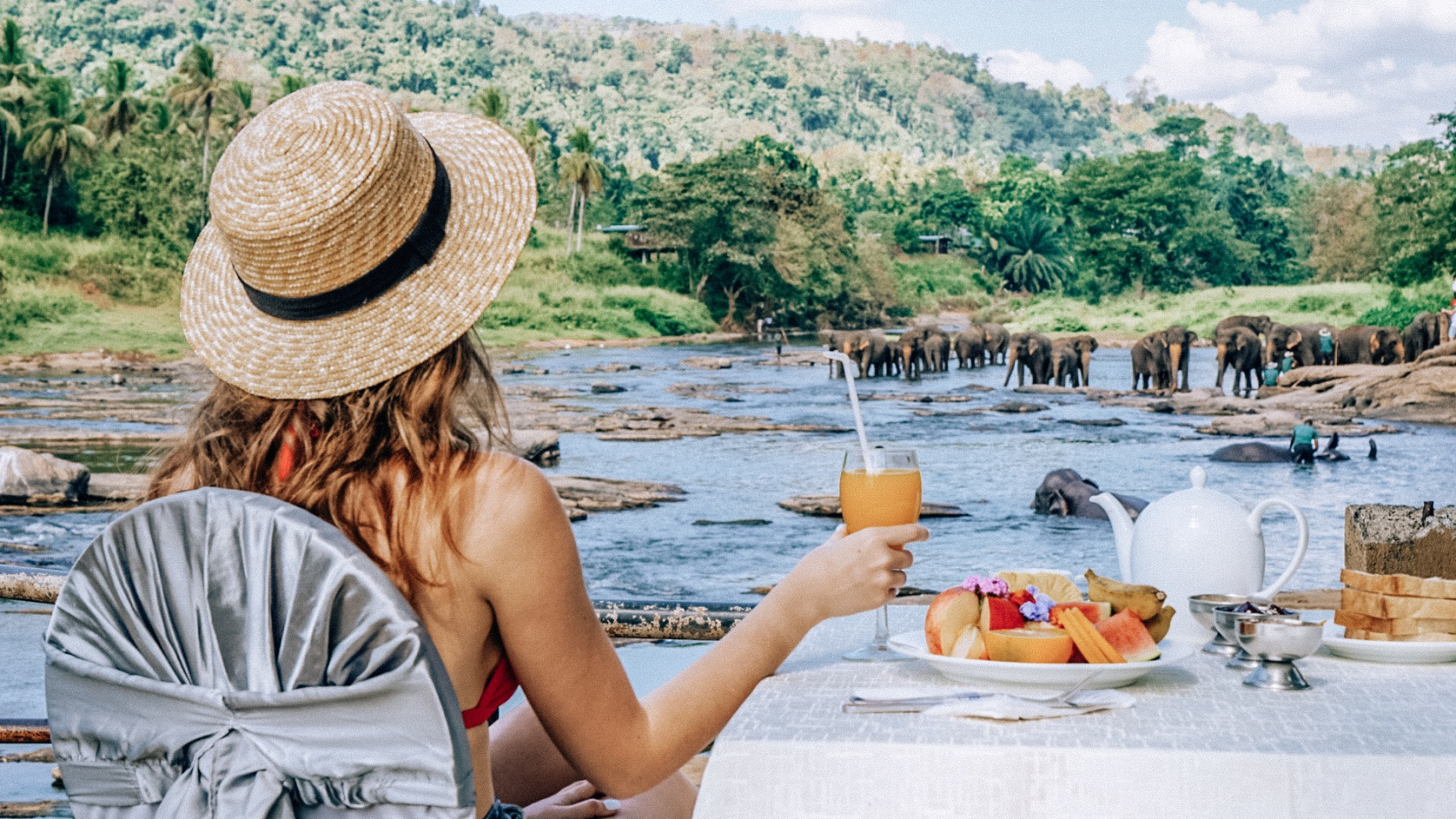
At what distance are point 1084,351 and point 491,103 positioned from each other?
3457mm

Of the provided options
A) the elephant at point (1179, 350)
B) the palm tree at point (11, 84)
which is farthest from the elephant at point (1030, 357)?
the palm tree at point (11, 84)

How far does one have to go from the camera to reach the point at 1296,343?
6.28 metres

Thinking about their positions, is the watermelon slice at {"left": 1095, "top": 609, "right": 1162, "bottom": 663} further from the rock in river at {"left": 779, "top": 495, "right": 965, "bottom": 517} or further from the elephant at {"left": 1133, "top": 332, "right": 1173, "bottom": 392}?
the elephant at {"left": 1133, "top": 332, "right": 1173, "bottom": 392}

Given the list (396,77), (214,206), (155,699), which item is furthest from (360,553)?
(396,77)

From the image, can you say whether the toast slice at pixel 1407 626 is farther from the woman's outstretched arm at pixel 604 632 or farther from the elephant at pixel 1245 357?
the elephant at pixel 1245 357

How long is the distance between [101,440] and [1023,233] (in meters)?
4.65

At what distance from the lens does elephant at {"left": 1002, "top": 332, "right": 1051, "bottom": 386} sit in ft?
22.4

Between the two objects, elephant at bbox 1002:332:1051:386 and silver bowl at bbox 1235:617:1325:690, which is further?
elephant at bbox 1002:332:1051:386

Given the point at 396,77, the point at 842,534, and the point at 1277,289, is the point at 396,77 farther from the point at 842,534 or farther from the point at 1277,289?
the point at 842,534

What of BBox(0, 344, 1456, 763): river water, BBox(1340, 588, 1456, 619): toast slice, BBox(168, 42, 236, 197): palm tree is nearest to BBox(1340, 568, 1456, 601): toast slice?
BBox(1340, 588, 1456, 619): toast slice

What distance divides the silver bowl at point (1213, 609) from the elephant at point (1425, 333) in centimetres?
584

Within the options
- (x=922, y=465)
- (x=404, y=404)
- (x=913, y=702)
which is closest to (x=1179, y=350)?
(x=922, y=465)

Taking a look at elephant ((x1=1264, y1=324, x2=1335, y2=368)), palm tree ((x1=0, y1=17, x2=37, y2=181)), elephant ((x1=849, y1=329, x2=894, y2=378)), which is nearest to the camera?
elephant ((x1=1264, y1=324, x2=1335, y2=368))

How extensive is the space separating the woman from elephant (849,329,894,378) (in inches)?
226
